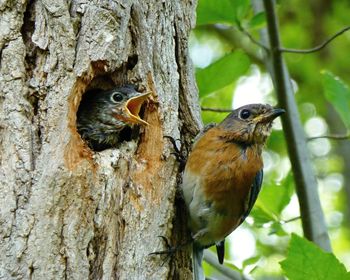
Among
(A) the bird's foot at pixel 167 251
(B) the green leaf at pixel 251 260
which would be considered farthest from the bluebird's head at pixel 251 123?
(A) the bird's foot at pixel 167 251

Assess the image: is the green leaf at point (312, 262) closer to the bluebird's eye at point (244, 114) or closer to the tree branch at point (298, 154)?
the bluebird's eye at point (244, 114)

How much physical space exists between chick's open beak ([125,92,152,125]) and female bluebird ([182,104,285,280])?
403 millimetres

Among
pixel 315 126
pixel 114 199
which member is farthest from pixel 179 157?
pixel 315 126

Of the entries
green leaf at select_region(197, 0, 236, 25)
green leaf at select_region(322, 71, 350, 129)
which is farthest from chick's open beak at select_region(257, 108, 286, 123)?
green leaf at select_region(197, 0, 236, 25)

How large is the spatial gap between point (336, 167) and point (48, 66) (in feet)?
26.4

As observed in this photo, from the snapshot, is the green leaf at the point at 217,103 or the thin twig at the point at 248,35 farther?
the green leaf at the point at 217,103

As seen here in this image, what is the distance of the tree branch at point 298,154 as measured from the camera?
5293 millimetres

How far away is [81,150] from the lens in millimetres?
3969

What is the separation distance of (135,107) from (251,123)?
2.47 feet

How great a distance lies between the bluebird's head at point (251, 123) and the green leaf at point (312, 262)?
146 centimetres

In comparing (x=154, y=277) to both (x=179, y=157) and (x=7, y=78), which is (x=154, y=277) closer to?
(x=179, y=157)

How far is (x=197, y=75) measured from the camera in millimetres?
5238

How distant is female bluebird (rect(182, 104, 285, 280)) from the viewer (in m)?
4.51

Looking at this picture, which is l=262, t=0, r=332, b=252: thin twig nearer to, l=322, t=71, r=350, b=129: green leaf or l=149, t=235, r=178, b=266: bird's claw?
l=322, t=71, r=350, b=129: green leaf
